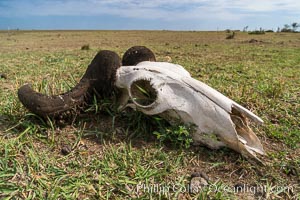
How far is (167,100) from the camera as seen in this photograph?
97.0 inches

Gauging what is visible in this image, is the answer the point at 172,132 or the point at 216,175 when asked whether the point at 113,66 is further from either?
the point at 216,175

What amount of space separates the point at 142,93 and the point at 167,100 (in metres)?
0.39

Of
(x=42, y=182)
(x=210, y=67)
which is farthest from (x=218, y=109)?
Answer: (x=210, y=67)

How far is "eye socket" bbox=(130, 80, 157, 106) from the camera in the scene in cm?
269

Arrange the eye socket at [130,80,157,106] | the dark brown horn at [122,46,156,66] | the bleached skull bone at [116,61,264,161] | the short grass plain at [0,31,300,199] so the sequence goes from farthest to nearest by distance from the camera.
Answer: the dark brown horn at [122,46,156,66]
the eye socket at [130,80,157,106]
the bleached skull bone at [116,61,264,161]
the short grass plain at [0,31,300,199]

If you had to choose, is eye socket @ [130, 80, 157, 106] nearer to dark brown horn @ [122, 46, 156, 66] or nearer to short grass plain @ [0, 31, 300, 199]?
short grass plain @ [0, 31, 300, 199]

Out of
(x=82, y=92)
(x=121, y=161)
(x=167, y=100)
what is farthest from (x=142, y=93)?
(x=121, y=161)

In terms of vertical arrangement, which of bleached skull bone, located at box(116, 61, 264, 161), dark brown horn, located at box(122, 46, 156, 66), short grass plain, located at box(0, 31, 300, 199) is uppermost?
dark brown horn, located at box(122, 46, 156, 66)

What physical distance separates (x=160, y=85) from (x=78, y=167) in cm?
105

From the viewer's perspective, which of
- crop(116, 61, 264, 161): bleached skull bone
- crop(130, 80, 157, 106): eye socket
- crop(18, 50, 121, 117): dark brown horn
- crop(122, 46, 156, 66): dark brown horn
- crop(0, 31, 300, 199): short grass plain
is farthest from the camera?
crop(122, 46, 156, 66): dark brown horn

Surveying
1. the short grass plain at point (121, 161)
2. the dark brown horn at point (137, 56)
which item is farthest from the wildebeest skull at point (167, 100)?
the dark brown horn at point (137, 56)

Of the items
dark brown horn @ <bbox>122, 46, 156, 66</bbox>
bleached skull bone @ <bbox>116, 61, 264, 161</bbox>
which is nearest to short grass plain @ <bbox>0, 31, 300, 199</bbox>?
bleached skull bone @ <bbox>116, 61, 264, 161</bbox>

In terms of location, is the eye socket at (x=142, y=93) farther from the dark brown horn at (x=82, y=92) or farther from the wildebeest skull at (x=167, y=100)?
the dark brown horn at (x=82, y=92)

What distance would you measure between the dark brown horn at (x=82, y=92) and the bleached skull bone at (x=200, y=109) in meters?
0.31
